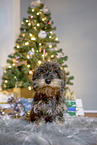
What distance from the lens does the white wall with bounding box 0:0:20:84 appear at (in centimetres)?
412

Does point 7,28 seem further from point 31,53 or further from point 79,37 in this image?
point 79,37

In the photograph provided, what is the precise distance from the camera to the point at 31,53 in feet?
12.0

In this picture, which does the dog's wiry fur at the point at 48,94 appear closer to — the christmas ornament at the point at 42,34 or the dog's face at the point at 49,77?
the dog's face at the point at 49,77

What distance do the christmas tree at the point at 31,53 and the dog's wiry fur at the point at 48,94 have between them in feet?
6.85

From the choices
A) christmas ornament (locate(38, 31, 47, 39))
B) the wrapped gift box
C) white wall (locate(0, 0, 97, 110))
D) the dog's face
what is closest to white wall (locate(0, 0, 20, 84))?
white wall (locate(0, 0, 97, 110))

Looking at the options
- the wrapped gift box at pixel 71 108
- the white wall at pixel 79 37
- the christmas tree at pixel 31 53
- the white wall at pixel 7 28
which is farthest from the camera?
the white wall at pixel 79 37

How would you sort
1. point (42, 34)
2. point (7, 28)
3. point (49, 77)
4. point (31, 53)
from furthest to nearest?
1. point (7, 28)
2. point (42, 34)
3. point (31, 53)
4. point (49, 77)

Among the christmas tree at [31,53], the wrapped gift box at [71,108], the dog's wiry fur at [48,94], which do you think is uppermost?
the christmas tree at [31,53]

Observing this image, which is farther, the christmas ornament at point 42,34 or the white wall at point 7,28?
the white wall at point 7,28

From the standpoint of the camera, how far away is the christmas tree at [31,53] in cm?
363

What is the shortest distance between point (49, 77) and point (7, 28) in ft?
10.8

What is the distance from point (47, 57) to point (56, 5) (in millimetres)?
2083

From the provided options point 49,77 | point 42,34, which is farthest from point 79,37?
point 49,77

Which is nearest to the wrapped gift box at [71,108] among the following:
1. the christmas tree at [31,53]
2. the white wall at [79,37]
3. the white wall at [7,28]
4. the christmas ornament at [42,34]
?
the christmas tree at [31,53]
